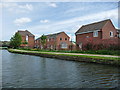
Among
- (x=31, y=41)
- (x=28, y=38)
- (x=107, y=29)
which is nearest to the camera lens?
(x=107, y=29)

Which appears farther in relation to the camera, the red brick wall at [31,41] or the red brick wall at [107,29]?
the red brick wall at [31,41]

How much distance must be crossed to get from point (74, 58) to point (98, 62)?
401cm

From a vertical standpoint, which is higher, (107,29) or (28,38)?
(28,38)

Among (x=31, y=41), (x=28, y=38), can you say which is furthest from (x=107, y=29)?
(x=28, y=38)

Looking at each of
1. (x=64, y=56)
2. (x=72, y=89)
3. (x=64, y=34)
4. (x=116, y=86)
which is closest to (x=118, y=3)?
(x=116, y=86)

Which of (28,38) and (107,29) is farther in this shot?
(28,38)

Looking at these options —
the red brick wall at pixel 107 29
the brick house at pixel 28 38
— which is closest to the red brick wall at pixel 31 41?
the brick house at pixel 28 38

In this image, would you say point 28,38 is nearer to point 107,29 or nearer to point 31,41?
point 31,41

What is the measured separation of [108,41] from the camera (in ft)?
72.0

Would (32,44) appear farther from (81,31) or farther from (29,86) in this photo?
(29,86)

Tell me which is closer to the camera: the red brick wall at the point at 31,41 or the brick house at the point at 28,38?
the brick house at the point at 28,38

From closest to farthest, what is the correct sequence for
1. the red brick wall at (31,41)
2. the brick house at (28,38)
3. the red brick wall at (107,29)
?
1. the red brick wall at (107,29)
2. the brick house at (28,38)
3. the red brick wall at (31,41)

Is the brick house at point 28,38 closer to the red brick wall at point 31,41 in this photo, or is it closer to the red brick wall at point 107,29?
the red brick wall at point 31,41

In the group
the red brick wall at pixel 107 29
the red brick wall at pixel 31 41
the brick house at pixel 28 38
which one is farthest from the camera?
the red brick wall at pixel 31 41
